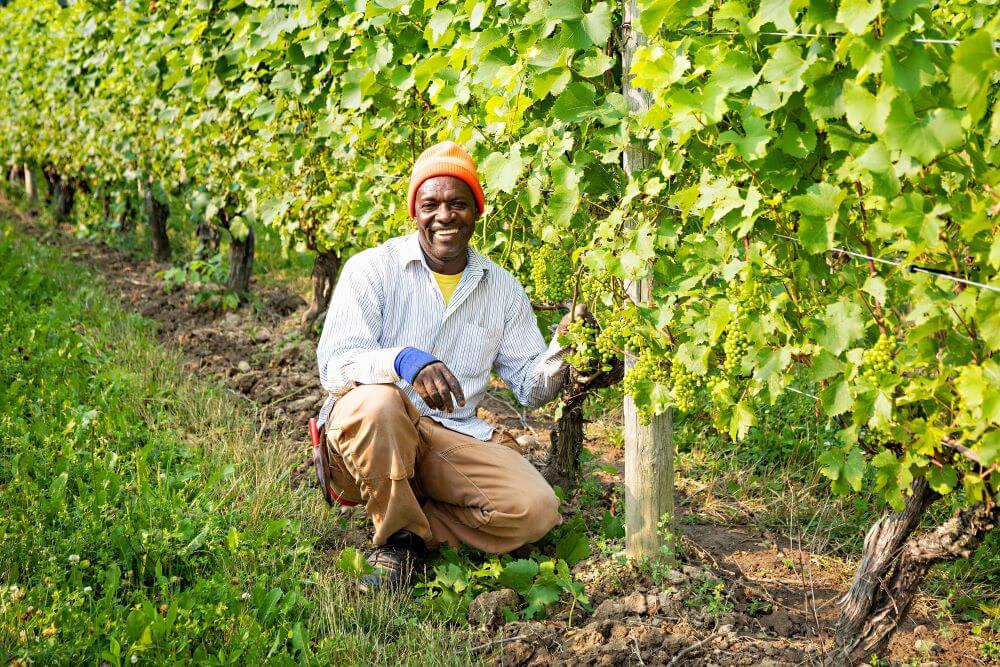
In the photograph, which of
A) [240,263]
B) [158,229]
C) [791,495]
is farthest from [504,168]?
[158,229]

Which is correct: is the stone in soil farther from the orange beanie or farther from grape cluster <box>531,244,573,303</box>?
the orange beanie

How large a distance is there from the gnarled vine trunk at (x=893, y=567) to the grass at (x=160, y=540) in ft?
3.75

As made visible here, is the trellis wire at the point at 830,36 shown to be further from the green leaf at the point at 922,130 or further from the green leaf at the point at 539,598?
the green leaf at the point at 539,598

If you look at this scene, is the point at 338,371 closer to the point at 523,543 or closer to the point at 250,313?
the point at 523,543

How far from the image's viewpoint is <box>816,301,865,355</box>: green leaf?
214 centimetres

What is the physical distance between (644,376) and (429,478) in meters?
1.12

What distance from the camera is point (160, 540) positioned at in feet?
10.1

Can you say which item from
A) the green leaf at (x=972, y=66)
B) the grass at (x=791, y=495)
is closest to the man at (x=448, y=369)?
the grass at (x=791, y=495)

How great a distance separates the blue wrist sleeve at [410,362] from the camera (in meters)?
3.04

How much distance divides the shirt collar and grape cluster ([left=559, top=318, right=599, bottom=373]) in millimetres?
494

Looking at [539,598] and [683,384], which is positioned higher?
[683,384]

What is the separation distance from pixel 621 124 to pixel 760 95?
66cm

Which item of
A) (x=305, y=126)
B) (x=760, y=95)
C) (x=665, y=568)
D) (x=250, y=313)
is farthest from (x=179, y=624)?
(x=250, y=313)

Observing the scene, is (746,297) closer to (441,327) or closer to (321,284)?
(441,327)
